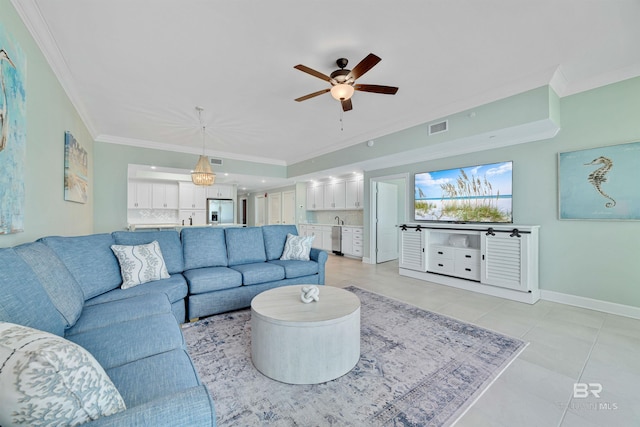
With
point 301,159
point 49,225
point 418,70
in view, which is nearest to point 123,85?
point 49,225

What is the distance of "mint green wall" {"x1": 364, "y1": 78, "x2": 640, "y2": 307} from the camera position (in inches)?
117

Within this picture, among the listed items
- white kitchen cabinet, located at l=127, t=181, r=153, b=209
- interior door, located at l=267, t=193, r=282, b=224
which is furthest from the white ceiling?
interior door, located at l=267, t=193, r=282, b=224

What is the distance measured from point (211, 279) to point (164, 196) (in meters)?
5.98

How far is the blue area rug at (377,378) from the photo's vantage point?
151cm

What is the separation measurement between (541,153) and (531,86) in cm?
101

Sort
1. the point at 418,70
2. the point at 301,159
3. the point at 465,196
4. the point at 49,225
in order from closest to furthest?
the point at 49,225, the point at 418,70, the point at 465,196, the point at 301,159

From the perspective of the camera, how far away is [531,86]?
306 centimetres

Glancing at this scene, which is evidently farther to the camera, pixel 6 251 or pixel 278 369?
pixel 278 369

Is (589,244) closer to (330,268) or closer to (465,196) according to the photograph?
(465,196)

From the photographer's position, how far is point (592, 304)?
126 inches

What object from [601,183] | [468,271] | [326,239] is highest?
[601,183]

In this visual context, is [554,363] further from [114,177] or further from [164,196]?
[164,196]

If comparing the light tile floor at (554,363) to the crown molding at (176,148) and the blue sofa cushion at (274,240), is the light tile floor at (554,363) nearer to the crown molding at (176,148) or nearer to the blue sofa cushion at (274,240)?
the blue sofa cushion at (274,240)

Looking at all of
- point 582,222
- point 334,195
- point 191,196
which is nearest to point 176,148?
point 191,196
